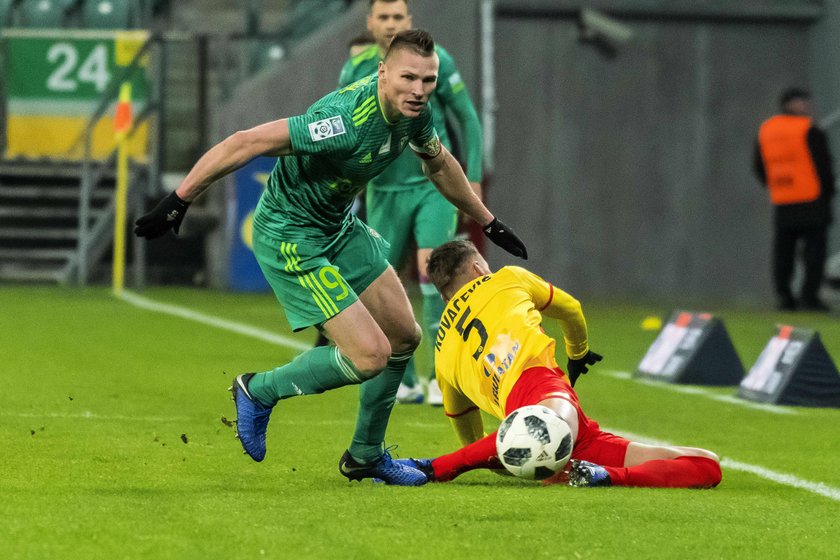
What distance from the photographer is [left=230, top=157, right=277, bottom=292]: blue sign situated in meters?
21.8

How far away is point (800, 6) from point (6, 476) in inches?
635

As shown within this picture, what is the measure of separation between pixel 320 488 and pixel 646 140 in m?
14.6

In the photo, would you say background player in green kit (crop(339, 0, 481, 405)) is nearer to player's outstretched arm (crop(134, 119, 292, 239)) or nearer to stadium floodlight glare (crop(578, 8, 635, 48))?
player's outstretched arm (crop(134, 119, 292, 239))

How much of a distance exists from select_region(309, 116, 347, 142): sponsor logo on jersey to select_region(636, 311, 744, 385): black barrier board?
503cm

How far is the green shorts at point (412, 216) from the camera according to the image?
28.7 feet

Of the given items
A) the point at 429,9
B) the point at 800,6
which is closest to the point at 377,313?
the point at 429,9

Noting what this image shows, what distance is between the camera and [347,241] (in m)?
6.22

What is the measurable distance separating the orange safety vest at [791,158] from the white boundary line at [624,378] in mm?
5880

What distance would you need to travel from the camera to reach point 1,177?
24109 millimetres

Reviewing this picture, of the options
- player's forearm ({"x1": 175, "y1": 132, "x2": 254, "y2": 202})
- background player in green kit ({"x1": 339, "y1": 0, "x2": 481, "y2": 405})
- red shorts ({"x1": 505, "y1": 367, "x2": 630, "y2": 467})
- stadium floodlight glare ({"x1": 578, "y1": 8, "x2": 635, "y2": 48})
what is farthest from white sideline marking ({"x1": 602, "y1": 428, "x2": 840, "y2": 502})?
stadium floodlight glare ({"x1": 578, "y1": 8, "x2": 635, "y2": 48})

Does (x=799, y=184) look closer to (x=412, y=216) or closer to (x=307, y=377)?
(x=412, y=216)

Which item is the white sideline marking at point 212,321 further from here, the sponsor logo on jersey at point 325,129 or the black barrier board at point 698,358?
the sponsor logo on jersey at point 325,129

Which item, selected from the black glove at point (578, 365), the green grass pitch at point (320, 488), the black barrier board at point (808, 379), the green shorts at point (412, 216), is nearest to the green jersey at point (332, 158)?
the green grass pitch at point (320, 488)

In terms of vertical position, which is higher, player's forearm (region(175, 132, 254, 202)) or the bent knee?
player's forearm (region(175, 132, 254, 202))
